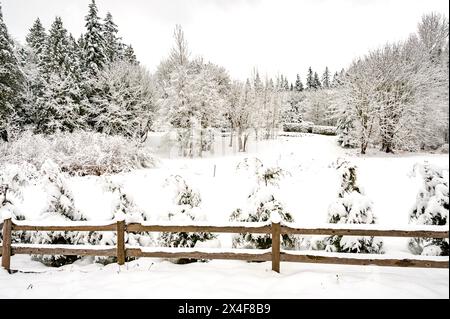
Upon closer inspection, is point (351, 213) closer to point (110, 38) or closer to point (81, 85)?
point (81, 85)

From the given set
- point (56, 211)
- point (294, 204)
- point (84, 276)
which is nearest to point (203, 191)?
point (294, 204)

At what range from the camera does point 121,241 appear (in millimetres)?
6828

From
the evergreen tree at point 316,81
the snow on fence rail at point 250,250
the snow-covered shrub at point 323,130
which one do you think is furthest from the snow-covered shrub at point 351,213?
the evergreen tree at point 316,81

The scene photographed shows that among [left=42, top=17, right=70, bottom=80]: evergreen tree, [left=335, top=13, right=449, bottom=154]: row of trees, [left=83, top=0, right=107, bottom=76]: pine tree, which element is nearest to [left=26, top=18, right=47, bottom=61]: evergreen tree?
[left=42, top=17, right=70, bottom=80]: evergreen tree

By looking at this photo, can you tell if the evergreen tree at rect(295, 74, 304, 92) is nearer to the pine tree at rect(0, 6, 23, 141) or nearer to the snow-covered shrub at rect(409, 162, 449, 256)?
the pine tree at rect(0, 6, 23, 141)

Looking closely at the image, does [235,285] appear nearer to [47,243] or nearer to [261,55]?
[47,243]

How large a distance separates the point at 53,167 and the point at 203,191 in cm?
712

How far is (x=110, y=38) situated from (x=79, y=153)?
947 inches

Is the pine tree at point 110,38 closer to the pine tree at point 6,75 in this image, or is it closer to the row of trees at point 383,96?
the pine tree at point 6,75

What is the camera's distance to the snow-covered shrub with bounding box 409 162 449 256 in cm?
628

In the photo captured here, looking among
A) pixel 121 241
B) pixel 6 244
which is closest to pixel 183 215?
pixel 121 241

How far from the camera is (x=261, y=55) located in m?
47.8

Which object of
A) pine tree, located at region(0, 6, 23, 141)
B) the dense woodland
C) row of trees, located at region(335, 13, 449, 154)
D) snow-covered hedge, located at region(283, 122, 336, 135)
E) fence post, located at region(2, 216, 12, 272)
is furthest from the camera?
snow-covered hedge, located at region(283, 122, 336, 135)

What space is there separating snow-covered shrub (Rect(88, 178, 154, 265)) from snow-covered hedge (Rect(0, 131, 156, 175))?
1223 centimetres
